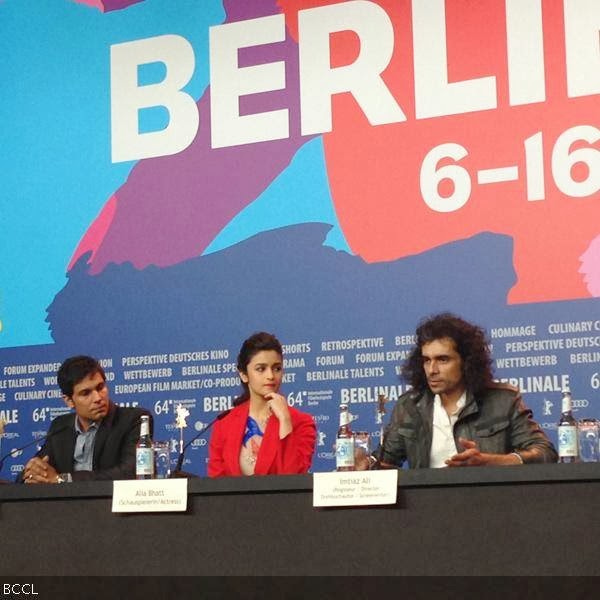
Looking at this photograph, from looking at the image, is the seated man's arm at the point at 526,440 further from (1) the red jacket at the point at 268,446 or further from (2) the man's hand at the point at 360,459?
(1) the red jacket at the point at 268,446

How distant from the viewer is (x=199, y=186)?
15.2 feet

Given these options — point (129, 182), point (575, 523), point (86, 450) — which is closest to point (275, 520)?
point (575, 523)

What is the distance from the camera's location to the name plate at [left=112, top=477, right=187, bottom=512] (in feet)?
8.77

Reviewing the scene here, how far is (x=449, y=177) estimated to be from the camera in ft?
13.8

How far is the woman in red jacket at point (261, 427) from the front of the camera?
12.3ft

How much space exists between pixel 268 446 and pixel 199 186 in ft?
4.25

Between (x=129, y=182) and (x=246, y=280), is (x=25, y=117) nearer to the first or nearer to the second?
(x=129, y=182)

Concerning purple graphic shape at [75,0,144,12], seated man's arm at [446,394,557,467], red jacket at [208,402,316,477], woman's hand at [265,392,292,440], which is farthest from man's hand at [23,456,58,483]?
purple graphic shape at [75,0,144,12]

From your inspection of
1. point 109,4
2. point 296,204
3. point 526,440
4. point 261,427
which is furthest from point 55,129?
point 526,440

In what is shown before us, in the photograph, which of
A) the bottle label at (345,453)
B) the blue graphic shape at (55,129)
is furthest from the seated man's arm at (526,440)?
the blue graphic shape at (55,129)

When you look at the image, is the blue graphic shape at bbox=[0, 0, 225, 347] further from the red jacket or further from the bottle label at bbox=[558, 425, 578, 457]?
the bottle label at bbox=[558, 425, 578, 457]

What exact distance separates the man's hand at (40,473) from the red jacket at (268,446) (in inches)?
20.4

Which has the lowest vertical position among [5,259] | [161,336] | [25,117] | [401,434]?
[401,434]

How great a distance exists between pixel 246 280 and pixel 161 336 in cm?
42
